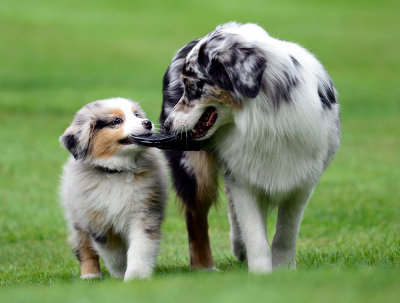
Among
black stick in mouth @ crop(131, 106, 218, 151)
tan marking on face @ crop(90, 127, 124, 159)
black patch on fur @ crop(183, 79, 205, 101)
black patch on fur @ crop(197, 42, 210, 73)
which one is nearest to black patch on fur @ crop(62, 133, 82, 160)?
tan marking on face @ crop(90, 127, 124, 159)

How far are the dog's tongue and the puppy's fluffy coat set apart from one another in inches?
9.1

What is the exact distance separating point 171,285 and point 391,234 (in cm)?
491

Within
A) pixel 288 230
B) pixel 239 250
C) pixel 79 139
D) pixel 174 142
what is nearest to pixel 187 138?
pixel 174 142

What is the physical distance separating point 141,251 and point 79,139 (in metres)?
1.18

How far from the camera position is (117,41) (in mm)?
27406

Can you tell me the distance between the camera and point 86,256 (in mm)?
7516

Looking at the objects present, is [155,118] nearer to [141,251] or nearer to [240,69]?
[141,251]

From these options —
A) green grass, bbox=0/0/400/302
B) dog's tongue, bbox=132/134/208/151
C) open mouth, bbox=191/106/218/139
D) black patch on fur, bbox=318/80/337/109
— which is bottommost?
green grass, bbox=0/0/400/302

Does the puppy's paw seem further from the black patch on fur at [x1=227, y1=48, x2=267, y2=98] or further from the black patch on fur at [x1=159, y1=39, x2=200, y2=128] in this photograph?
the black patch on fur at [x1=227, y1=48, x2=267, y2=98]

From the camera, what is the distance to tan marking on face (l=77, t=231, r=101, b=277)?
748 cm

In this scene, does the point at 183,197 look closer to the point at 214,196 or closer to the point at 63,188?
the point at 214,196

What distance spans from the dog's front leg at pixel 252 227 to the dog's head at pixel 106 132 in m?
0.98

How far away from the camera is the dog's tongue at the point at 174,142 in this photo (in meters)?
6.49

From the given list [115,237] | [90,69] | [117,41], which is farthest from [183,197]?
[117,41]
